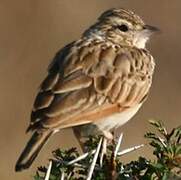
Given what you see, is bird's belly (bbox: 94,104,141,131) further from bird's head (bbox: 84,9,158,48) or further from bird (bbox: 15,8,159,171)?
bird's head (bbox: 84,9,158,48)

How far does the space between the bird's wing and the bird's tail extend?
69mm

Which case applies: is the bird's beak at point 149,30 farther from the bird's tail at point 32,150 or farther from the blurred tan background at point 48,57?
the blurred tan background at point 48,57

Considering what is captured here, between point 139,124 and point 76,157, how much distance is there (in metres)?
7.35

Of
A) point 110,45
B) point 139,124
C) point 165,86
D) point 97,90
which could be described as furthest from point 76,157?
point 165,86

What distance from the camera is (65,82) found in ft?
22.4

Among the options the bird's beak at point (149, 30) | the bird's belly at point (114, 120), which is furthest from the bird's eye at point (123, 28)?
the bird's belly at point (114, 120)

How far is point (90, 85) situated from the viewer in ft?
22.9

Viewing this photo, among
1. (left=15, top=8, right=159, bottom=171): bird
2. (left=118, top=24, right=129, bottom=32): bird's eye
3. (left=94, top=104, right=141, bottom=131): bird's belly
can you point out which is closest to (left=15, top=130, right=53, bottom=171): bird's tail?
(left=15, top=8, right=159, bottom=171): bird

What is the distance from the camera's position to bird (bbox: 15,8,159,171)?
249 inches

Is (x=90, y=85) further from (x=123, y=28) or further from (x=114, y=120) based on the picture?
(x=123, y=28)

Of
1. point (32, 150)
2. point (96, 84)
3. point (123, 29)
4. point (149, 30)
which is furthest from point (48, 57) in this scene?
point (32, 150)

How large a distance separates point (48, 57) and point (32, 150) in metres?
8.12

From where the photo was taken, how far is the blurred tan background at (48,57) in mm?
11890

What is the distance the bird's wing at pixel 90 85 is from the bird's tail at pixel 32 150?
7 centimetres
